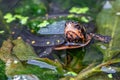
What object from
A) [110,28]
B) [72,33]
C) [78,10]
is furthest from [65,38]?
[78,10]

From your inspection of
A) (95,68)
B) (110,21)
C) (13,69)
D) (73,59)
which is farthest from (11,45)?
(110,21)

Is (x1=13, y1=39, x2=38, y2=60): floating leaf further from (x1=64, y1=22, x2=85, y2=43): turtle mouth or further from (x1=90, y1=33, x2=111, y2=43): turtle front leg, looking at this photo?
(x1=90, y1=33, x2=111, y2=43): turtle front leg

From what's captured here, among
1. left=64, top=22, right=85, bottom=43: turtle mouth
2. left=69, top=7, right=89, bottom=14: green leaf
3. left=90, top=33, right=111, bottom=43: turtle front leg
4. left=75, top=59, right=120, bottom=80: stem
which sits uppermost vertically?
left=64, top=22, right=85, bottom=43: turtle mouth

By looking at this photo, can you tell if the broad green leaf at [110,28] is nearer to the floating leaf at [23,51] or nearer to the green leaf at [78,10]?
the green leaf at [78,10]

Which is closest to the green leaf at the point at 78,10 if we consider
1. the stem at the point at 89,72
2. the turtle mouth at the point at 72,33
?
the turtle mouth at the point at 72,33

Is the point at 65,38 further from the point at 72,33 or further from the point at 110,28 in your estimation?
the point at 110,28

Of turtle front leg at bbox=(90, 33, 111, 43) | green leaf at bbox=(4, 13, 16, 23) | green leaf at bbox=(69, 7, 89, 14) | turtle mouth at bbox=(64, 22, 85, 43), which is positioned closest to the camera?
turtle mouth at bbox=(64, 22, 85, 43)

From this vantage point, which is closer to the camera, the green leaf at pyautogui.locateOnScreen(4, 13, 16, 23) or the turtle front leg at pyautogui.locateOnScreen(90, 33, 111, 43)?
the turtle front leg at pyautogui.locateOnScreen(90, 33, 111, 43)

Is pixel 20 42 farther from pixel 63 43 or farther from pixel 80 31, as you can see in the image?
pixel 80 31

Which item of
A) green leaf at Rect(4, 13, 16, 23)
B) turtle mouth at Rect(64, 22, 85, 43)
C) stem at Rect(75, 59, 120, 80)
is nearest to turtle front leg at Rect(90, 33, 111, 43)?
turtle mouth at Rect(64, 22, 85, 43)
